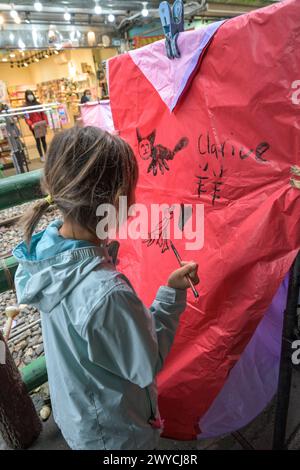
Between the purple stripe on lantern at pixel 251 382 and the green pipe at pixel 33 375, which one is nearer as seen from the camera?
the purple stripe on lantern at pixel 251 382

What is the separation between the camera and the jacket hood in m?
0.65

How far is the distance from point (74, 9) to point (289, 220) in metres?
7.16

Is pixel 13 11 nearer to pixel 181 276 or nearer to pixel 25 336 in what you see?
→ pixel 25 336

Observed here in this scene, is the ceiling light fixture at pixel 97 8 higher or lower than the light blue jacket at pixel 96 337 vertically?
higher

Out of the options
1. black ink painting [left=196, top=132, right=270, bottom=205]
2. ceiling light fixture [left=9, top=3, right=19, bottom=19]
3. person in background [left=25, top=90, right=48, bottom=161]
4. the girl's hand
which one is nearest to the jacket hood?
the girl's hand

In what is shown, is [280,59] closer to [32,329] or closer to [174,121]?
[174,121]

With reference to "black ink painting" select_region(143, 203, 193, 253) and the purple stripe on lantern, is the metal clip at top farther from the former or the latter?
the purple stripe on lantern

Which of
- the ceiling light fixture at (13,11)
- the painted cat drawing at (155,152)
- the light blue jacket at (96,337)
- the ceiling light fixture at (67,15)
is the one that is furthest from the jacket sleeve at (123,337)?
the ceiling light fixture at (67,15)

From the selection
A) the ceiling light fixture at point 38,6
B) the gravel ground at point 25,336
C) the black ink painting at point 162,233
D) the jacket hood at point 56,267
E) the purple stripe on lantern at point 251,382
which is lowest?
the gravel ground at point 25,336

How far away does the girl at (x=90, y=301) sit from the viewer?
0.64 metres

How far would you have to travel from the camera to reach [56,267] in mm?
664

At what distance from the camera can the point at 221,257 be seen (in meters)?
0.97

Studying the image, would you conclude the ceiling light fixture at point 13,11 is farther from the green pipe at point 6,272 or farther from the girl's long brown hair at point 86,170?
the girl's long brown hair at point 86,170

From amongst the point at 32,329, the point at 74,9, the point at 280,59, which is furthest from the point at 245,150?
the point at 74,9
